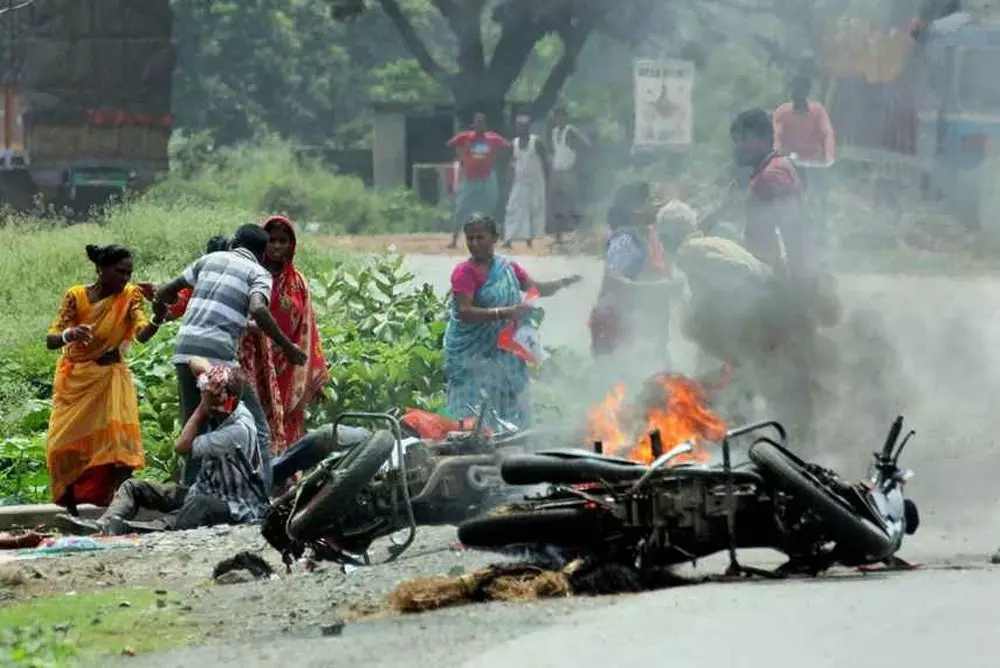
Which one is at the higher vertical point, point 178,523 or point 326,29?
point 326,29

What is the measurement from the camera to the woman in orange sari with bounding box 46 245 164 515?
1250 cm

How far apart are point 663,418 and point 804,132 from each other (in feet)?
28.7

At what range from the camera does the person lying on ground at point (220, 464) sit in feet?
36.3

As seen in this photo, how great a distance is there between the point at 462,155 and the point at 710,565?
2148 cm

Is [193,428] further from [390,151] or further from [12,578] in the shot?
[390,151]

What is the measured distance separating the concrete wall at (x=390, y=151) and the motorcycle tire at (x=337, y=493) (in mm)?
31790

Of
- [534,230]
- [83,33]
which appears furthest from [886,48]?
[83,33]

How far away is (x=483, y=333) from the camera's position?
13000 mm

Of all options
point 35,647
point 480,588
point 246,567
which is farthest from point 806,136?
point 35,647

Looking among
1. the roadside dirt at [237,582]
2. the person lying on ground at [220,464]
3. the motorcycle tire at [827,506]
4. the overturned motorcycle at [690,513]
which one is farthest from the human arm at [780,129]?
the motorcycle tire at [827,506]

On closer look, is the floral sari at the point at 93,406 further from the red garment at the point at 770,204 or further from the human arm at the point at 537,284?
the red garment at the point at 770,204

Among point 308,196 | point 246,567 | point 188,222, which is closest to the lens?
point 246,567

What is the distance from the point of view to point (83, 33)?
35.6 meters

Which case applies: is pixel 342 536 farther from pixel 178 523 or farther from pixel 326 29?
pixel 326 29
